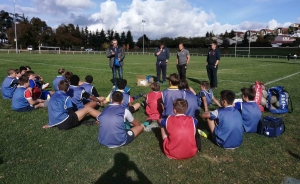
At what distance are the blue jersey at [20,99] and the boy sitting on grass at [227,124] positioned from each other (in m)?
5.11

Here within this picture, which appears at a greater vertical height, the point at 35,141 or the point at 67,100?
the point at 67,100

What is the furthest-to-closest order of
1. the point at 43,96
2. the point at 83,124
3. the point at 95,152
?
the point at 43,96
the point at 83,124
the point at 95,152

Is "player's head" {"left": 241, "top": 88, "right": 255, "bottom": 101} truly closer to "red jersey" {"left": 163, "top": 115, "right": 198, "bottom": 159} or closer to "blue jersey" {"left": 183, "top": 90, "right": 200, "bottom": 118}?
"blue jersey" {"left": 183, "top": 90, "right": 200, "bottom": 118}

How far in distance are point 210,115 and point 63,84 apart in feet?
10.8

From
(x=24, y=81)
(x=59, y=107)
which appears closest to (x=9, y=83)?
(x=24, y=81)

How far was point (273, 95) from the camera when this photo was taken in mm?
7211

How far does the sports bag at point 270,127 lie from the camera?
5.36 metres

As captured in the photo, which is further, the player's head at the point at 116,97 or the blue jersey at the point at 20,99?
the blue jersey at the point at 20,99

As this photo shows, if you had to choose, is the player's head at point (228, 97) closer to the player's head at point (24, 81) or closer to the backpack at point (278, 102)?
the backpack at point (278, 102)

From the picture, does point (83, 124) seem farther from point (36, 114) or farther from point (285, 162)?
point (285, 162)

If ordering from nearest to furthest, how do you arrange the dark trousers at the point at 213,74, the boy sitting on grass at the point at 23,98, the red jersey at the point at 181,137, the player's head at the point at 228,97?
1. the red jersey at the point at 181,137
2. the player's head at the point at 228,97
3. the boy sitting on grass at the point at 23,98
4. the dark trousers at the point at 213,74

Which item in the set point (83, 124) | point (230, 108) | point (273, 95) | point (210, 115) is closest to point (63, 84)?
point (83, 124)

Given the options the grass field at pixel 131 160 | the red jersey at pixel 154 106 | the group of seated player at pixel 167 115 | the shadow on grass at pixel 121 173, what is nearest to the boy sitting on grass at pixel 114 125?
the group of seated player at pixel 167 115

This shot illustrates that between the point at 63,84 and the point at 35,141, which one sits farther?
the point at 63,84
